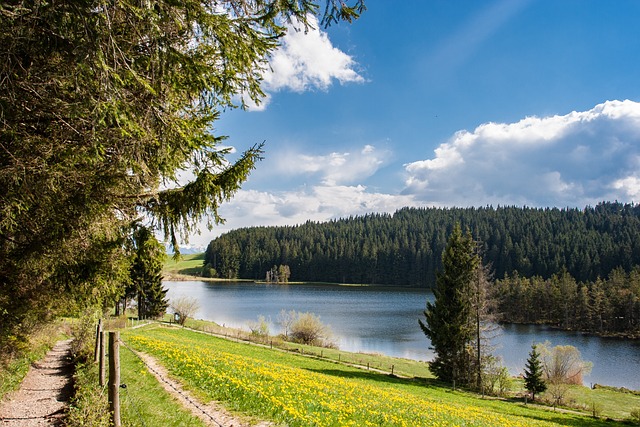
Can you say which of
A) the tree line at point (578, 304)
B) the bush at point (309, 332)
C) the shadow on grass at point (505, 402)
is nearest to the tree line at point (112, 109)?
the shadow on grass at point (505, 402)

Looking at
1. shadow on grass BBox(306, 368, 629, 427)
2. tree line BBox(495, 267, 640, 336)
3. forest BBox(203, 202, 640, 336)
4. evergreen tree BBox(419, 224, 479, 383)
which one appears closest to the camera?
shadow on grass BBox(306, 368, 629, 427)

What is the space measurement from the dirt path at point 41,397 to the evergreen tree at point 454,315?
25.0 metres

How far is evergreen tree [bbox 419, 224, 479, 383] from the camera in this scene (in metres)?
31.4

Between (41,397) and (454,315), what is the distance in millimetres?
27444

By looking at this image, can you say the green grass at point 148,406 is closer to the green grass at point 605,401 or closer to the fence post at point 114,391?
the fence post at point 114,391

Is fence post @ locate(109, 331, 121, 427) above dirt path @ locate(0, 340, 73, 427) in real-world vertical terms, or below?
above

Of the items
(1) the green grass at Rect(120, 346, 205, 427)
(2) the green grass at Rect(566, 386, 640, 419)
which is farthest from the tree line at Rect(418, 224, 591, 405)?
(1) the green grass at Rect(120, 346, 205, 427)

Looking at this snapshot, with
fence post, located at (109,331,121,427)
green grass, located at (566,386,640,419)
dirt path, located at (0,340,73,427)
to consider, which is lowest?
green grass, located at (566,386,640,419)

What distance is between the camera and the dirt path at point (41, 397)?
9766 millimetres

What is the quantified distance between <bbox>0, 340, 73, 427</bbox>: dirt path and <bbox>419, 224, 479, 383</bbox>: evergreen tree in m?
25.0

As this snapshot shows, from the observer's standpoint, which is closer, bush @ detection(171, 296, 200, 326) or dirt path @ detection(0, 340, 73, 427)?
dirt path @ detection(0, 340, 73, 427)

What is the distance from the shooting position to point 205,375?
1172 cm

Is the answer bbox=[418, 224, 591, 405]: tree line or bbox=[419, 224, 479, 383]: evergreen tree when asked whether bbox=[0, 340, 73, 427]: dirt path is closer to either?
bbox=[418, 224, 591, 405]: tree line

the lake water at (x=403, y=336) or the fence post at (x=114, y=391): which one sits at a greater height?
the fence post at (x=114, y=391)
